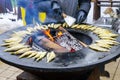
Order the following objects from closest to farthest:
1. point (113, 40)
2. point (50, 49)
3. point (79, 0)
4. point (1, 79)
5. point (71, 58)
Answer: point (71, 58) < point (50, 49) < point (113, 40) < point (79, 0) < point (1, 79)

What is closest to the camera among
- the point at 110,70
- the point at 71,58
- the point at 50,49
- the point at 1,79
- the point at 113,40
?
the point at 71,58

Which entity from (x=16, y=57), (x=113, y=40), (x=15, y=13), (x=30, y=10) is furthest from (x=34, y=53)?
(x=15, y=13)

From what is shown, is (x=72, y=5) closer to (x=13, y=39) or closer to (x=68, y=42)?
(x=68, y=42)

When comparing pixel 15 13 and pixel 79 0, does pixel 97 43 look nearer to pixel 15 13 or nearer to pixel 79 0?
pixel 79 0

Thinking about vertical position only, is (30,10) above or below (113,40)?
above

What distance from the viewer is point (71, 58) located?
1.64m

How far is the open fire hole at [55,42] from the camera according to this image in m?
1.93

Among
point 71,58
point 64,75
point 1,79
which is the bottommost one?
point 1,79

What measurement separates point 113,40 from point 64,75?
26.4 inches

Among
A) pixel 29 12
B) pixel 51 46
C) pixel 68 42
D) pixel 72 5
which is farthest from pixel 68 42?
pixel 29 12

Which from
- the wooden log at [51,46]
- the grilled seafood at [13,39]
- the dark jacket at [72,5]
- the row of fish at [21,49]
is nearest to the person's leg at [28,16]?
the dark jacket at [72,5]

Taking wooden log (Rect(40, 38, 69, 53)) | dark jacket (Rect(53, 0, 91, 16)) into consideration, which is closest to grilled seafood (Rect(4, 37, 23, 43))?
wooden log (Rect(40, 38, 69, 53))

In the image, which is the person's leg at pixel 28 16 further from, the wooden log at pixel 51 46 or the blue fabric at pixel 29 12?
the wooden log at pixel 51 46

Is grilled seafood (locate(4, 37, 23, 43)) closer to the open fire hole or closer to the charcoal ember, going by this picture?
the open fire hole
